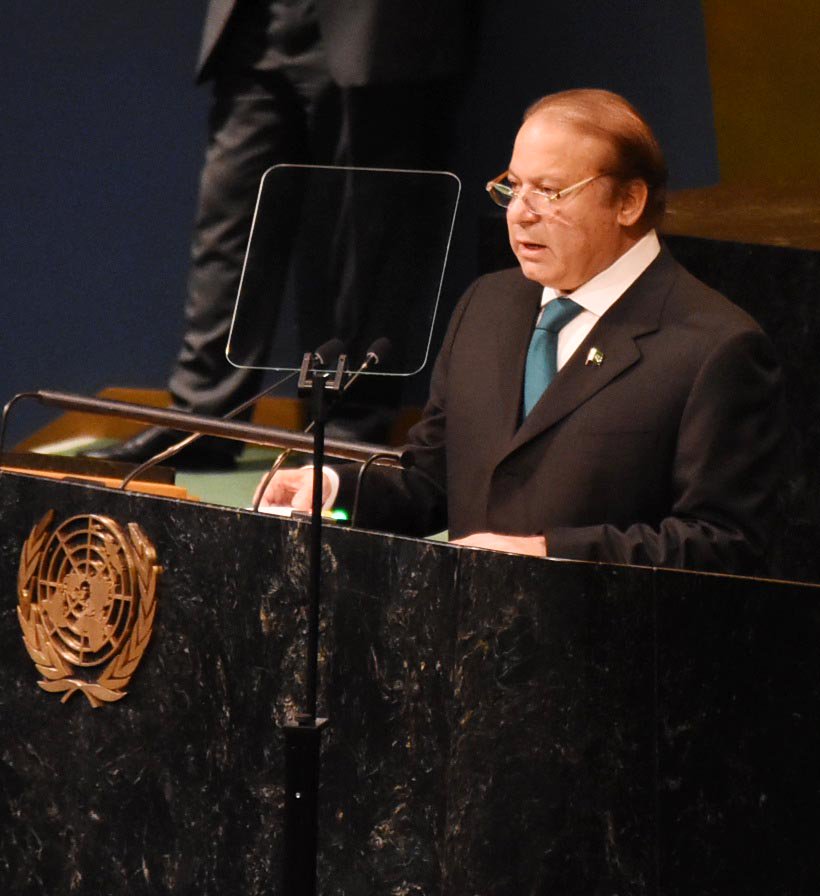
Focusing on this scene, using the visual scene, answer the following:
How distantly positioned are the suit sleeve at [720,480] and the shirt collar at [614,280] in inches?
7.9

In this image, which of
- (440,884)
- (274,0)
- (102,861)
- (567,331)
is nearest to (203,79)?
(274,0)

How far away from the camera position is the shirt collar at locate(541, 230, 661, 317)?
8.63 ft

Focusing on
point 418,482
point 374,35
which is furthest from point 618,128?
point 374,35

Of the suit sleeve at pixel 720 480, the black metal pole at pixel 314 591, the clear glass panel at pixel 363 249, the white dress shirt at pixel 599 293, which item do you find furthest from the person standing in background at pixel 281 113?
the black metal pole at pixel 314 591

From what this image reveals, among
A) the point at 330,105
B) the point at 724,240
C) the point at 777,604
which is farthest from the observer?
the point at 330,105

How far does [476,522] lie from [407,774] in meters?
0.51

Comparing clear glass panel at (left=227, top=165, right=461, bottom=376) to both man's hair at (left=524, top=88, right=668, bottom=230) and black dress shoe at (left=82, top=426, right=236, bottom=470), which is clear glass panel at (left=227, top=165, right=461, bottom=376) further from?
black dress shoe at (left=82, top=426, right=236, bottom=470)

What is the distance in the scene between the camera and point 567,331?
2658mm

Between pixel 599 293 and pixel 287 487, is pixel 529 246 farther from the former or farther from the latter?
pixel 287 487

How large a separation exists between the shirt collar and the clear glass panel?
0.68 ft

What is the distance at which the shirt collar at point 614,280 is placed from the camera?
2.63 meters

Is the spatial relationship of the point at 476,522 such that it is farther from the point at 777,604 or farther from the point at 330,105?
the point at 330,105

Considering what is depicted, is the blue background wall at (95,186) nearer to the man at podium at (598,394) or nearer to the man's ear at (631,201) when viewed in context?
the man at podium at (598,394)

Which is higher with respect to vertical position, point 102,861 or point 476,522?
point 476,522
